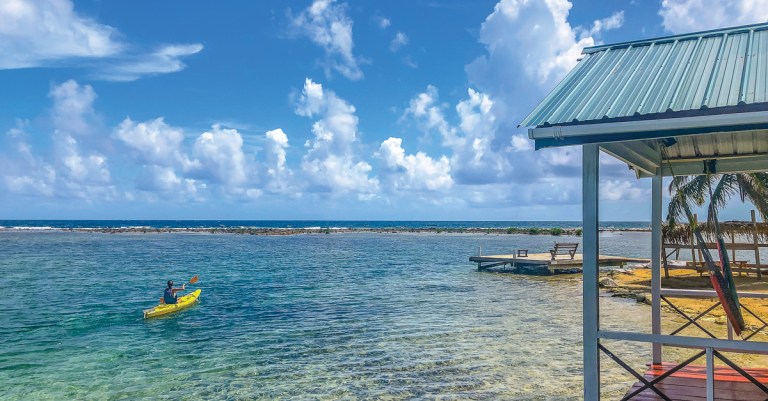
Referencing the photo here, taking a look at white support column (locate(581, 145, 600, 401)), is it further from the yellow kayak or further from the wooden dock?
the wooden dock

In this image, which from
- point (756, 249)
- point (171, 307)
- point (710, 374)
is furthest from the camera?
point (756, 249)

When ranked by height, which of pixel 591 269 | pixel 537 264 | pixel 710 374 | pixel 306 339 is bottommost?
pixel 306 339

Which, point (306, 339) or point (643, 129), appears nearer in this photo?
point (643, 129)

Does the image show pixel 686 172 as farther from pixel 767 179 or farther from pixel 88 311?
pixel 88 311

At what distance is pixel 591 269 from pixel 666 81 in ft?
7.25

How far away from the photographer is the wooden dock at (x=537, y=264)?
3334cm

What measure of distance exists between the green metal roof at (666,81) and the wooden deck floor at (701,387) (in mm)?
3418

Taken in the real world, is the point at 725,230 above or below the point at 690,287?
above

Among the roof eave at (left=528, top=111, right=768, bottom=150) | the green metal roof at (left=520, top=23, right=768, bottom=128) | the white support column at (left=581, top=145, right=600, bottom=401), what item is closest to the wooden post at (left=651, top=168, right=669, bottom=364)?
the green metal roof at (left=520, top=23, right=768, bottom=128)

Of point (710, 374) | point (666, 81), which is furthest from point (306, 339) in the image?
point (666, 81)

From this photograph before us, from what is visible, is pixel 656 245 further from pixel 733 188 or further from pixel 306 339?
pixel 733 188

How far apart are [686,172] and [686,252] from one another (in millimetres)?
52231

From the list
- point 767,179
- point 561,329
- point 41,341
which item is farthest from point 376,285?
point 767,179

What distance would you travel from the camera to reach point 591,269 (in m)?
5.34
